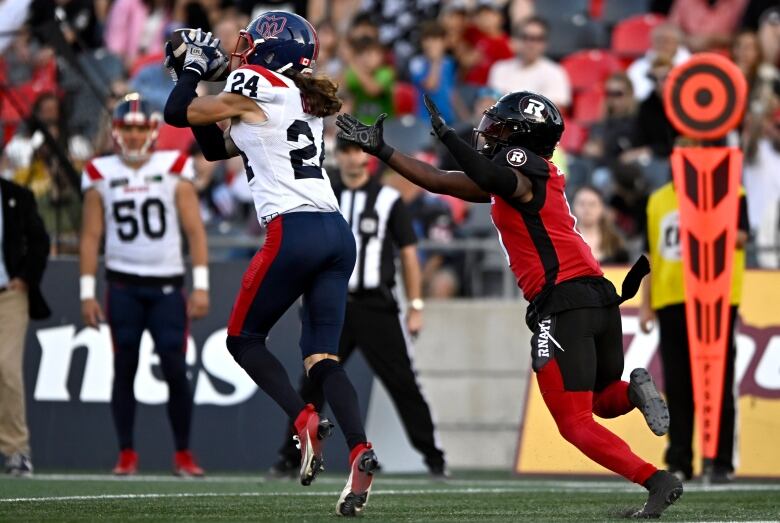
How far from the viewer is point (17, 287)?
958 centimetres

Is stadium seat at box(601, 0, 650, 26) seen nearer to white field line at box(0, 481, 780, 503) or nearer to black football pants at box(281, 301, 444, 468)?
black football pants at box(281, 301, 444, 468)

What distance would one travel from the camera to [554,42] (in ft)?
51.0

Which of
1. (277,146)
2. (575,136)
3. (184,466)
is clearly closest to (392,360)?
(184,466)

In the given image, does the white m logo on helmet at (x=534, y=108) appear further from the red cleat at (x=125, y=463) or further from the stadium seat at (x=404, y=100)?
the stadium seat at (x=404, y=100)

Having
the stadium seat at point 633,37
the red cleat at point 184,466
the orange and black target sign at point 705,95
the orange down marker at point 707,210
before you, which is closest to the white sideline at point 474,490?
the orange down marker at point 707,210

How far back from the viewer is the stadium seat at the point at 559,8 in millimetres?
15773

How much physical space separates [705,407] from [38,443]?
4408 millimetres

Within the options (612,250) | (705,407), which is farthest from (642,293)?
(612,250)

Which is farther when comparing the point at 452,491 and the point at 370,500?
the point at 452,491

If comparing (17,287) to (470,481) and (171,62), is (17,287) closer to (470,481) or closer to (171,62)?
(470,481)

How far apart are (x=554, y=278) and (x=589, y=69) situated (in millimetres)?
8695

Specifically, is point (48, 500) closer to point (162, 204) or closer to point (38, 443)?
point (162, 204)

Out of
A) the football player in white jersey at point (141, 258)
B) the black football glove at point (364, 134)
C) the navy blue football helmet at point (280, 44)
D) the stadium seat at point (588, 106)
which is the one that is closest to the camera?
the black football glove at point (364, 134)

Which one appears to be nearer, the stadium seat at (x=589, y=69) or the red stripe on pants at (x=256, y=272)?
the red stripe on pants at (x=256, y=272)
